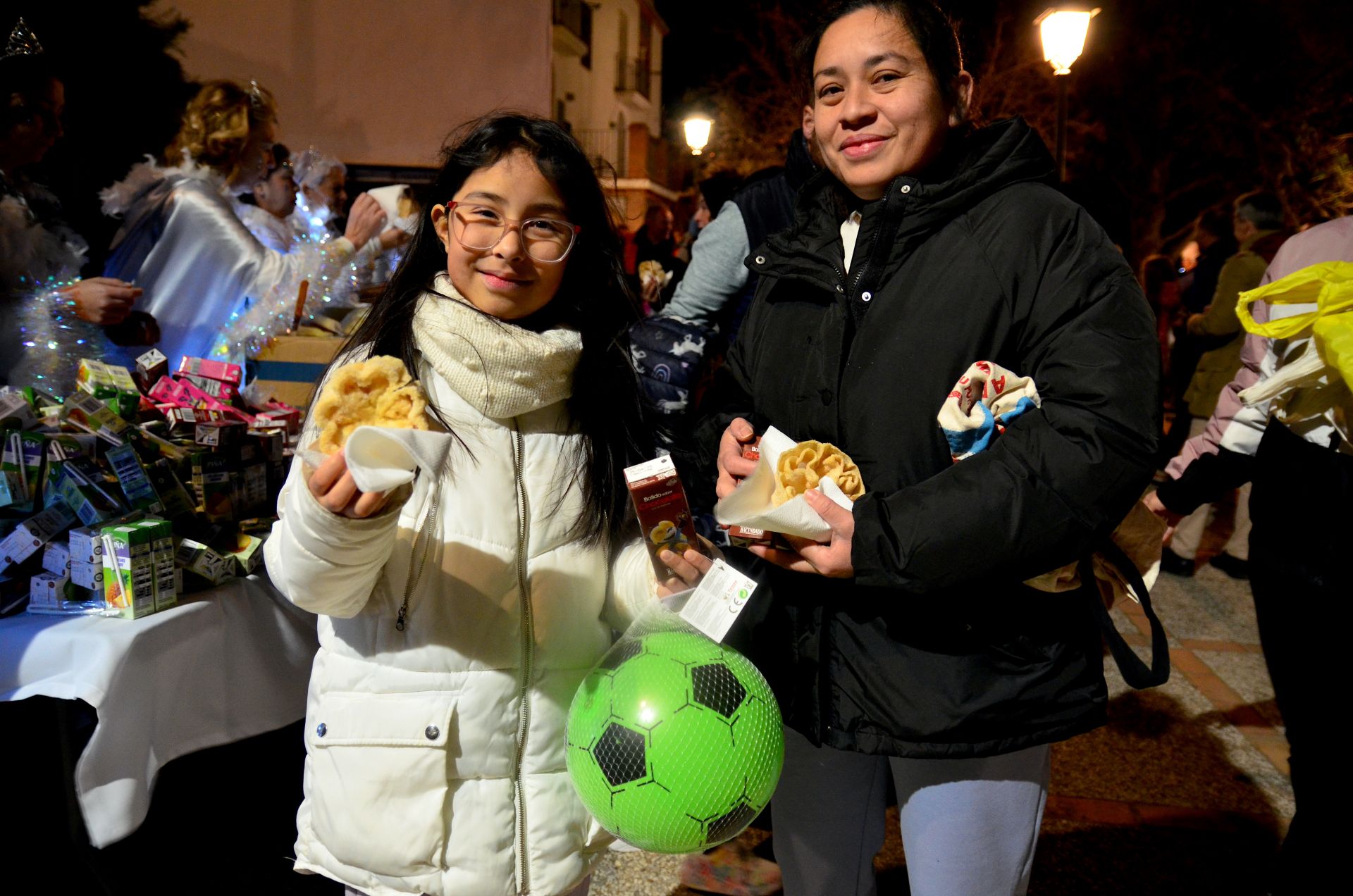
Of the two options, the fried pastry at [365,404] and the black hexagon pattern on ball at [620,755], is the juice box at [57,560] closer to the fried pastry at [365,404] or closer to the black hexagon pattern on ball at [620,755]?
the fried pastry at [365,404]

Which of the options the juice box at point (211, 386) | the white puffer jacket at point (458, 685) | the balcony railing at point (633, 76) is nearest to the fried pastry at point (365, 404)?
the white puffer jacket at point (458, 685)

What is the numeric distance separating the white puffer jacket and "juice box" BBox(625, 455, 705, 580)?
0.64ft

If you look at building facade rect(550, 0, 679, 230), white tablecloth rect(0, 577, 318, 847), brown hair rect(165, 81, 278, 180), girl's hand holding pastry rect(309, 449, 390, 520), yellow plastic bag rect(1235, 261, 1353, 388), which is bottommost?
white tablecloth rect(0, 577, 318, 847)

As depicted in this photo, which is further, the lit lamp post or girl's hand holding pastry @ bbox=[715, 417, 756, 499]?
the lit lamp post

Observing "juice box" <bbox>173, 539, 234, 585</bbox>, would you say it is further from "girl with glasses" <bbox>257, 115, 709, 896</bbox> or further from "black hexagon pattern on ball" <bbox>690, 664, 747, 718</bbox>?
"black hexagon pattern on ball" <bbox>690, 664, 747, 718</bbox>

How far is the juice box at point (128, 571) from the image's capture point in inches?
83.6

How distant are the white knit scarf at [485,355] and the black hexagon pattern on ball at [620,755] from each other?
645 millimetres

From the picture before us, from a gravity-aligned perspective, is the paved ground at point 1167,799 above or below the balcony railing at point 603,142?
below

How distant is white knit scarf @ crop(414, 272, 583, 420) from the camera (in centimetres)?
167

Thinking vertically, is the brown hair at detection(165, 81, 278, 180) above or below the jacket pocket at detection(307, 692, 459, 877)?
above

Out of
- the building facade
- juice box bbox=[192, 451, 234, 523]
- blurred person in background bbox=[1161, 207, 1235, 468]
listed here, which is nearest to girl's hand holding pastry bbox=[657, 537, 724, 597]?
juice box bbox=[192, 451, 234, 523]

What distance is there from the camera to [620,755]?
1.47m

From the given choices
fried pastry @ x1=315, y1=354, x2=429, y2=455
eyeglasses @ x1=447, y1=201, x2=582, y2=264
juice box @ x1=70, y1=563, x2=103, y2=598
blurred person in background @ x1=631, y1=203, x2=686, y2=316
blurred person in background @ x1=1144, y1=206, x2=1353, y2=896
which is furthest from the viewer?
blurred person in background @ x1=631, y1=203, x2=686, y2=316

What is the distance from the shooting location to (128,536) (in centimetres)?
212
